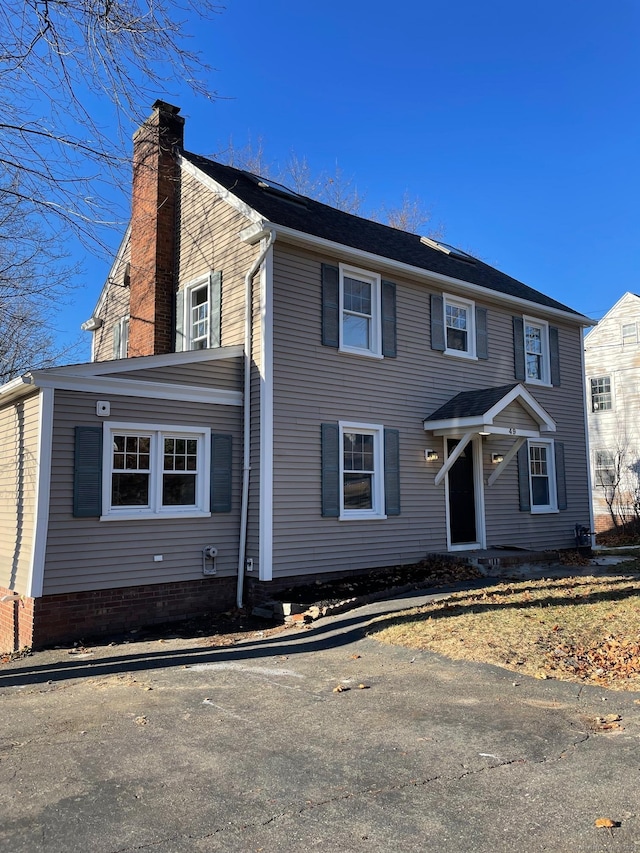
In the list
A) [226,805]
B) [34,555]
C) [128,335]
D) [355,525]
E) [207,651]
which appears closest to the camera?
[226,805]

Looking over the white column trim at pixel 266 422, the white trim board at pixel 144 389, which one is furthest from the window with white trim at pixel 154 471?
the white column trim at pixel 266 422

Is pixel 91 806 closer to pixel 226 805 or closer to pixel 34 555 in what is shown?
pixel 226 805

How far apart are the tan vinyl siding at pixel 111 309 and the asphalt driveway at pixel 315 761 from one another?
393 inches

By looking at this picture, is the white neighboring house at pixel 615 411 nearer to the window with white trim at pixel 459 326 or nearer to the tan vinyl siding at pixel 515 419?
the tan vinyl siding at pixel 515 419

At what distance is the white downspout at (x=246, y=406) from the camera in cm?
1030

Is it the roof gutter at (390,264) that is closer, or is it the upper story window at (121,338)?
the roof gutter at (390,264)

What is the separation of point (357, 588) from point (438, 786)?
6510mm

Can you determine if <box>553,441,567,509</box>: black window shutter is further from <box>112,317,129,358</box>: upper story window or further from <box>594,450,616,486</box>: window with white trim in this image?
<box>112,317,129,358</box>: upper story window

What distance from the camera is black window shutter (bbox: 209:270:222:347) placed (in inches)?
456

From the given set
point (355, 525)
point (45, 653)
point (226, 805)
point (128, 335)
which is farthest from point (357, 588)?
point (128, 335)

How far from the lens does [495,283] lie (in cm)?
1512

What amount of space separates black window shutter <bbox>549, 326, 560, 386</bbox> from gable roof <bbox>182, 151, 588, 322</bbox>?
579 mm

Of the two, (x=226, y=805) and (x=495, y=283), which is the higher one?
(x=495, y=283)

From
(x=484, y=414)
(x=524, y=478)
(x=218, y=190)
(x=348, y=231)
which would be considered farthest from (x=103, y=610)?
(x=524, y=478)
